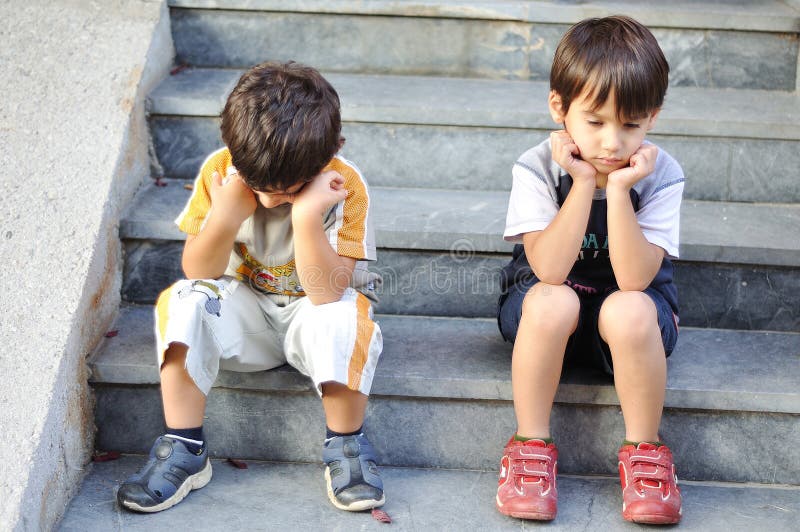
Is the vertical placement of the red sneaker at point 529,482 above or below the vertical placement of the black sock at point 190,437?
below

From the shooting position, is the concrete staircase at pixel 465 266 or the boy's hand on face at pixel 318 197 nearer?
the boy's hand on face at pixel 318 197

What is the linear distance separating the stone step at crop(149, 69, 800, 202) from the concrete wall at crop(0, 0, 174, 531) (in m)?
0.13

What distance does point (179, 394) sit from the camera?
1.98m

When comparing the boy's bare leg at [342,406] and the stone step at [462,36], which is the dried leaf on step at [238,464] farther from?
the stone step at [462,36]

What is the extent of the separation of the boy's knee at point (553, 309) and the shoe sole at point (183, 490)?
0.76 meters

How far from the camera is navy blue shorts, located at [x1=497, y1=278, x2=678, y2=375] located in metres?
2.01

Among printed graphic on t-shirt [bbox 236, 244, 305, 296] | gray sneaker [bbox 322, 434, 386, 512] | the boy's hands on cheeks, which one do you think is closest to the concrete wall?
printed graphic on t-shirt [bbox 236, 244, 305, 296]

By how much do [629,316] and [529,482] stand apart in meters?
0.40

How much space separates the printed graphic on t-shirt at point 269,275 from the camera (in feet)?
6.89

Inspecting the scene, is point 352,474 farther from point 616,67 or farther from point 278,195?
point 616,67

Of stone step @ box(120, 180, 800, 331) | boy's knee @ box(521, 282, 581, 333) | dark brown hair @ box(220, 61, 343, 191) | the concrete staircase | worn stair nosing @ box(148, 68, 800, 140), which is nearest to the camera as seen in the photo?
dark brown hair @ box(220, 61, 343, 191)

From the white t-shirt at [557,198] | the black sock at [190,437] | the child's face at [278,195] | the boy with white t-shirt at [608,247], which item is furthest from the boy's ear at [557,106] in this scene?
the black sock at [190,437]

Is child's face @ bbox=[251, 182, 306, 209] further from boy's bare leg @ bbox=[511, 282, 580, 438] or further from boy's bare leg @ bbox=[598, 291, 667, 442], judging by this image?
boy's bare leg @ bbox=[598, 291, 667, 442]

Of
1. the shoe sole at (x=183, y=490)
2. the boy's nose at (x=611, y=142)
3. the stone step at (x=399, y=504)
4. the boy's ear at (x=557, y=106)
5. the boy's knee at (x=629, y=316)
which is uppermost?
the boy's ear at (x=557, y=106)
